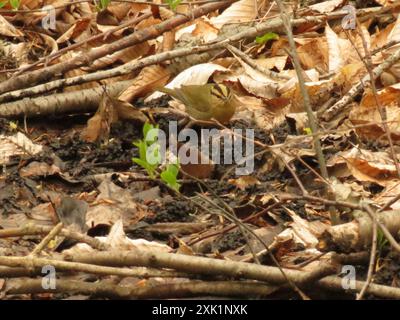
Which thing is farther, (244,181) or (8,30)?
(8,30)

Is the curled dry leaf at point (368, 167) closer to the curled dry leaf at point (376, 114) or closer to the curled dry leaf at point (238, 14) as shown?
the curled dry leaf at point (376, 114)

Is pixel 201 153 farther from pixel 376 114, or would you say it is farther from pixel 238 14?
pixel 238 14

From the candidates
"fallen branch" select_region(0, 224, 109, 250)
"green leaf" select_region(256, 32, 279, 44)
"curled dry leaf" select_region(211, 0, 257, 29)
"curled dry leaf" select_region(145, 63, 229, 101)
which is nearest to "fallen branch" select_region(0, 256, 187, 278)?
"fallen branch" select_region(0, 224, 109, 250)

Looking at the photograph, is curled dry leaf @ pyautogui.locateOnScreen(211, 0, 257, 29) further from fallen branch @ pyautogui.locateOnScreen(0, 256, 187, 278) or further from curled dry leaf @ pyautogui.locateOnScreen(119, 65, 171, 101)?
fallen branch @ pyautogui.locateOnScreen(0, 256, 187, 278)

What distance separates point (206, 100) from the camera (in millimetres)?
4270

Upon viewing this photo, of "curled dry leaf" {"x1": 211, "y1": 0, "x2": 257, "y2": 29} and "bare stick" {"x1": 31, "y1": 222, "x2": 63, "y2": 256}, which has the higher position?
"curled dry leaf" {"x1": 211, "y1": 0, "x2": 257, "y2": 29}

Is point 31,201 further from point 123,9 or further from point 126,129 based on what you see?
point 123,9

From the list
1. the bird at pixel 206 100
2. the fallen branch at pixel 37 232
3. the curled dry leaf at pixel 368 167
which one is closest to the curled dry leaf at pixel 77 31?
the bird at pixel 206 100

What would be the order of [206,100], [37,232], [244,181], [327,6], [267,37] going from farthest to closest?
[327,6], [267,37], [206,100], [244,181], [37,232]

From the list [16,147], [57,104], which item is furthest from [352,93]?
[16,147]

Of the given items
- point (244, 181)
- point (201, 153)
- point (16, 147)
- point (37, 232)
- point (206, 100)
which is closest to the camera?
point (37, 232)

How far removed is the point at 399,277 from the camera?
2863mm

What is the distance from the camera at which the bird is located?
13.8 ft

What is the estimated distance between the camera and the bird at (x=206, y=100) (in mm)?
4219
